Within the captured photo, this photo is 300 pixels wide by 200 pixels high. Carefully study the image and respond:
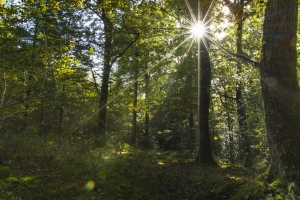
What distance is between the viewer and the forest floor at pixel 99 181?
4.66 meters

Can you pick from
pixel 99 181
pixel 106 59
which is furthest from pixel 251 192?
pixel 106 59

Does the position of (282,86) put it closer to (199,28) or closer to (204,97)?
(204,97)

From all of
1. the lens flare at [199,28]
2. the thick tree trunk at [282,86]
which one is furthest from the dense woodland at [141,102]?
the lens flare at [199,28]

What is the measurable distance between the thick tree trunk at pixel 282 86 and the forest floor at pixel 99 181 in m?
0.60

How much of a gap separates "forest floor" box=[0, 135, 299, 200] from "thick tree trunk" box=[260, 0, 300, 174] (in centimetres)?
60

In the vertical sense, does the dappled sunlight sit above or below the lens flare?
below

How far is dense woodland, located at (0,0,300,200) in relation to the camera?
15.9ft

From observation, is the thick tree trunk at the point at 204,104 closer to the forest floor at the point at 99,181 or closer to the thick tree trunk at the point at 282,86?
the forest floor at the point at 99,181

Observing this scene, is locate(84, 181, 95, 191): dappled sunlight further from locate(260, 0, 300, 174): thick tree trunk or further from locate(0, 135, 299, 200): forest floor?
locate(260, 0, 300, 174): thick tree trunk

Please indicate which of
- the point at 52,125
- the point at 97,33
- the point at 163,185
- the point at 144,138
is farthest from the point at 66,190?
the point at 144,138

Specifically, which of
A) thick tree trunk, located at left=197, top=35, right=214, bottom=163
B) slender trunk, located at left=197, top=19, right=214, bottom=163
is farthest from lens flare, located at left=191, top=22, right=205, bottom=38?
thick tree trunk, located at left=197, top=35, right=214, bottom=163

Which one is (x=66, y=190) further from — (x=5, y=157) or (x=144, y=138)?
(x=144, y=138)

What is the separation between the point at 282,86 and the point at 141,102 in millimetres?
12604

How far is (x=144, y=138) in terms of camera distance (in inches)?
789
